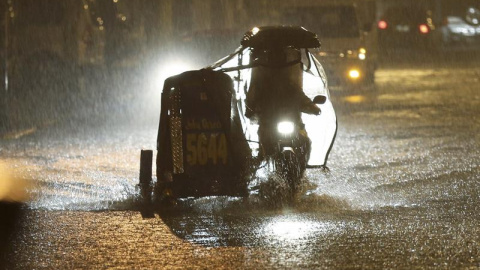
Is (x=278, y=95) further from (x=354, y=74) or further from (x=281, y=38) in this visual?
(x=354, y=74)

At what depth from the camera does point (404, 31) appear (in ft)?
133

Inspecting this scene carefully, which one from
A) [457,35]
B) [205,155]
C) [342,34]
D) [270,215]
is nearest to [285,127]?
[205,155]

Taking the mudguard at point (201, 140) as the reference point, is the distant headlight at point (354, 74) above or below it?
below

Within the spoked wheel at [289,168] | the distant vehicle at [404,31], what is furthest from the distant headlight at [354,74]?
the distant vehicle at [404,31]

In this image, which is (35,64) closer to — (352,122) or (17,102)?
(17,102)

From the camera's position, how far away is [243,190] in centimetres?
857

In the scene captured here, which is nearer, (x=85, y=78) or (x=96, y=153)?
(x=96, y=153)

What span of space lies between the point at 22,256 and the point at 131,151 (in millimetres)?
6035

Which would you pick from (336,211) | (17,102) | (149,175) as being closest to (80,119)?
(17,102)

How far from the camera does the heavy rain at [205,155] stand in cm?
698

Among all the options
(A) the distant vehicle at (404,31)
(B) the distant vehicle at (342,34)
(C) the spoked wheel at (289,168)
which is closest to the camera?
(C) the spoked wheel at (289,168)

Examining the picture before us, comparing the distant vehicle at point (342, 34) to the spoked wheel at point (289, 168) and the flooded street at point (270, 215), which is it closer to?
the flooded street at point (270, 215)

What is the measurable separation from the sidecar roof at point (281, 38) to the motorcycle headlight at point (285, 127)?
0.69 m

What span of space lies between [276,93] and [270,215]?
1.36 metres
